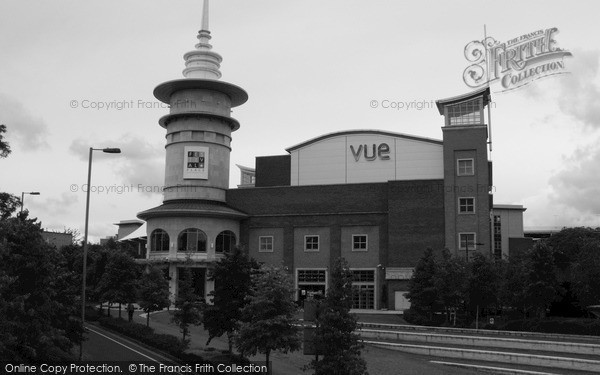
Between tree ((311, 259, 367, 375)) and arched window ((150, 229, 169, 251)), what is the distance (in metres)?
46.1

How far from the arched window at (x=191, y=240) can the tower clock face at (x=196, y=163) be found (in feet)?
20.0

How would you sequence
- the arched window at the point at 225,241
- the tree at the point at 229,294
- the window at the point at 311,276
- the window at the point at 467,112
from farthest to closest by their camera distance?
the arched window at the point at 225,241
the window at the point at 311,276
the window at the point at 467,112
the tree at the point at 229,294

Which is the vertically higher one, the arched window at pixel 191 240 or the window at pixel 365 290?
the arched window at pixel 191 240

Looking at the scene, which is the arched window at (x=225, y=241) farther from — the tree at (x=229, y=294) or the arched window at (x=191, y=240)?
the tree at (x=229, y=294)

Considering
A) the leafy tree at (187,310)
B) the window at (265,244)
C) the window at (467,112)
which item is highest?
the window at (467,112)

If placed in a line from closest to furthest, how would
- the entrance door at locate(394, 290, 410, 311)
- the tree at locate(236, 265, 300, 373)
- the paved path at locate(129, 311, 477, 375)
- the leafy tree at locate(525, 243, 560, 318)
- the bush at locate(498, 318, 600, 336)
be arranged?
the tree at locate(236, 265, 300, 373) → the paved path at locate(129, 311, 477, 375) → the bush at locate(498, 318, 600, 336) → the leafy tree at locate(525, 243, 560, 318) → the entrance door at locate(394, 290, 410, 311)

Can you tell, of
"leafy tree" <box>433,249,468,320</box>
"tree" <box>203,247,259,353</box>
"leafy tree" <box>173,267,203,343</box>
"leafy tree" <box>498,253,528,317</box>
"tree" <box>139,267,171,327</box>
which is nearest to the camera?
"tree" <box>203,247,259,353</box>

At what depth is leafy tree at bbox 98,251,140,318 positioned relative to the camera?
47656 mm

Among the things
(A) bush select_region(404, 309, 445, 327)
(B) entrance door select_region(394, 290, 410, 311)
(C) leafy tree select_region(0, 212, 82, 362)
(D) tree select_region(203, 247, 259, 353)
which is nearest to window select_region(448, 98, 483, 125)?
(B) entrance door select_region(394, 290, 410, 311)

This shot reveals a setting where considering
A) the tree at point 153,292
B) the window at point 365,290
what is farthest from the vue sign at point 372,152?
the tree at point 153,292

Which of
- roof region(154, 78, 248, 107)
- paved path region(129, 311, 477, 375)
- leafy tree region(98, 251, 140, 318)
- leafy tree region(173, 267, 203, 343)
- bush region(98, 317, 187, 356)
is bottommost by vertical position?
paved path region(129, 311, 477, 375)

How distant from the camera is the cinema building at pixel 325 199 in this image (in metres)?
65.1

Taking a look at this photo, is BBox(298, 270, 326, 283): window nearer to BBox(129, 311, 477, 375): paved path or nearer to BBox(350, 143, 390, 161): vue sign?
BBox(350, 143, 390, 161): vue sign

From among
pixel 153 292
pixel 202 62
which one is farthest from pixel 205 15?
pixel 153 292
